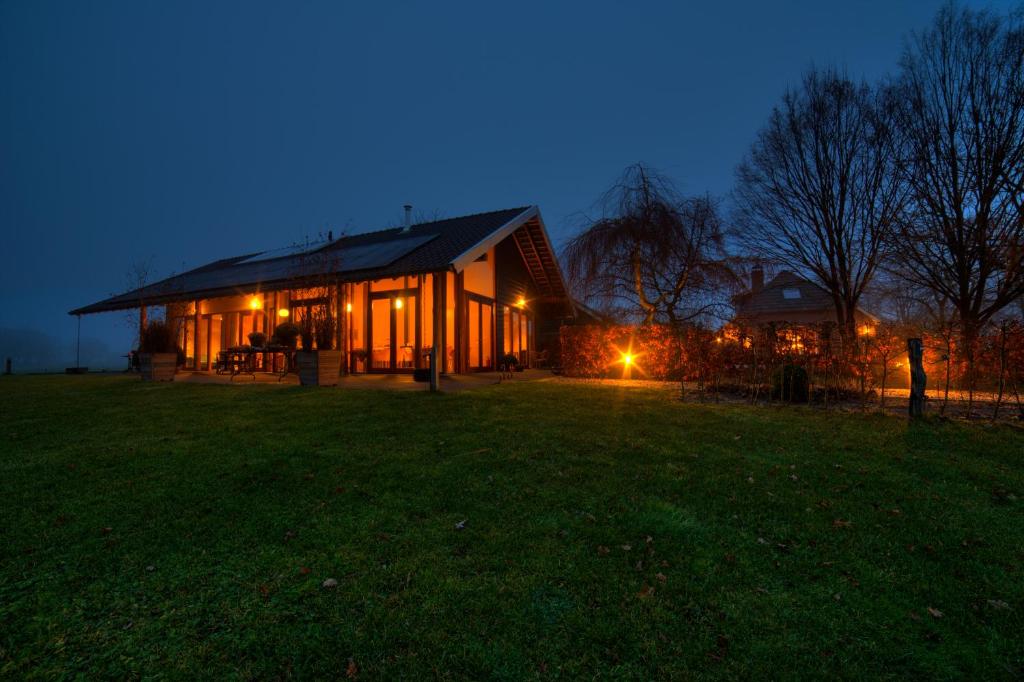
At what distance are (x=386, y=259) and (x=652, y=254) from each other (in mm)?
8121

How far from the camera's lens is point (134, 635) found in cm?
213

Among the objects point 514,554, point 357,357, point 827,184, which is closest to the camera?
point 514,554

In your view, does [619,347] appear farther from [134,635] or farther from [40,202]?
[40,202]

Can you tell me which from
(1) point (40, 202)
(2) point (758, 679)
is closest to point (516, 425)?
(2) point (758, 679)

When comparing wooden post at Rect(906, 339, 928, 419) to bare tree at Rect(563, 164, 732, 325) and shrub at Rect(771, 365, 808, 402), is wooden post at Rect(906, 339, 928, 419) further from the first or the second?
bare tree at Rect(563, 164, 732, 325)

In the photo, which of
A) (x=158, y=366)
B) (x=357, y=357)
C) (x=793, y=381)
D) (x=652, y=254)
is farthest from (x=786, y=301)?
(x=158, y=366)

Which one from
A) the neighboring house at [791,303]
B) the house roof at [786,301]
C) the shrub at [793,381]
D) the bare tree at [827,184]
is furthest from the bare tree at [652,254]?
the house roof at [786,301]

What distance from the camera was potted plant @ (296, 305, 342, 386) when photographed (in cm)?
940

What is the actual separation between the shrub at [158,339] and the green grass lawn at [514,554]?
7.13 meters

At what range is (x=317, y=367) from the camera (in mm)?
9359

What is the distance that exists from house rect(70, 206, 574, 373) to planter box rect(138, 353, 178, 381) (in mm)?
952

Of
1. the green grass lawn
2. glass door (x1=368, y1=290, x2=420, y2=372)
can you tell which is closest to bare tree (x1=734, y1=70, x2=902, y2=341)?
the green grass lawn

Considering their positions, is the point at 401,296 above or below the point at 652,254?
below

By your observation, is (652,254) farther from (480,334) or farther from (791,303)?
(791,303)
